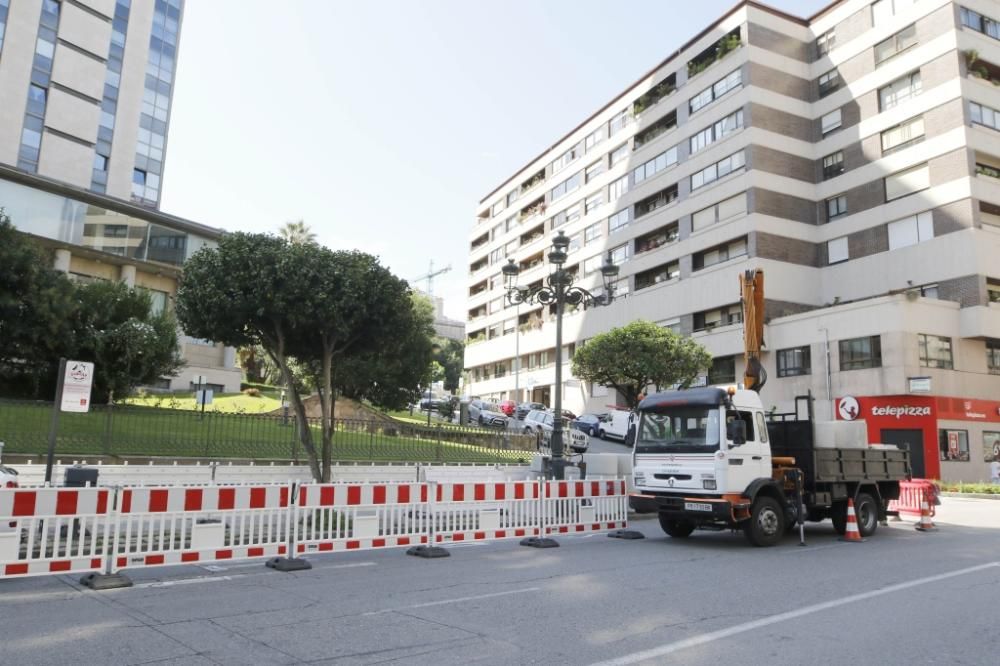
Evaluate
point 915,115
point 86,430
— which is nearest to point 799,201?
point 915,115

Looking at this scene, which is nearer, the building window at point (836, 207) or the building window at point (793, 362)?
the building window at point (793, 362)

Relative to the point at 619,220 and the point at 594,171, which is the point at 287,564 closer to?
the point at 619,220

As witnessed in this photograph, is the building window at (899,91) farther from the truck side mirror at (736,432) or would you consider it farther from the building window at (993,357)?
the truck side mirror at (736,432)

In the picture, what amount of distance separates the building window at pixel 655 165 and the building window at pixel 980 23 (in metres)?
16.6

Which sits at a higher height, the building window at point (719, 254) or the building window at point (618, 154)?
the building window at point (618, 154)

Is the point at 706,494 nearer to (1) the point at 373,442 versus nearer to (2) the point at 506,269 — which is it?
(2) the point at 506,269

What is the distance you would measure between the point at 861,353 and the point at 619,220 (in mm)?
21450

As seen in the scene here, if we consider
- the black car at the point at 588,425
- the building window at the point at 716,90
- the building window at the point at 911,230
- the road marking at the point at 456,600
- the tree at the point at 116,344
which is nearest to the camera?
the road marking at the point at 456,600

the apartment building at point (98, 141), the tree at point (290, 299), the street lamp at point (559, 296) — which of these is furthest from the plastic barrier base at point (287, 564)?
the apartment building at point (98, 141)

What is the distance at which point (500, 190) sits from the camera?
7181cm

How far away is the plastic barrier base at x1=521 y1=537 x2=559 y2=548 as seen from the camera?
11.2 meters

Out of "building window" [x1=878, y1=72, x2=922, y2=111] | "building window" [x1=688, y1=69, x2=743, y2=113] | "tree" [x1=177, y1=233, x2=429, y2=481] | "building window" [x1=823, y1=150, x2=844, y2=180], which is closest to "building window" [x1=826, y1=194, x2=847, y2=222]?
"building window" [x1=823, y1=150, x2=844, y2=180]

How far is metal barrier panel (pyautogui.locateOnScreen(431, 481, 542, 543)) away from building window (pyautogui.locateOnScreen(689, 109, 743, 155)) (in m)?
35.5

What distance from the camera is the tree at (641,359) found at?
3597cm
